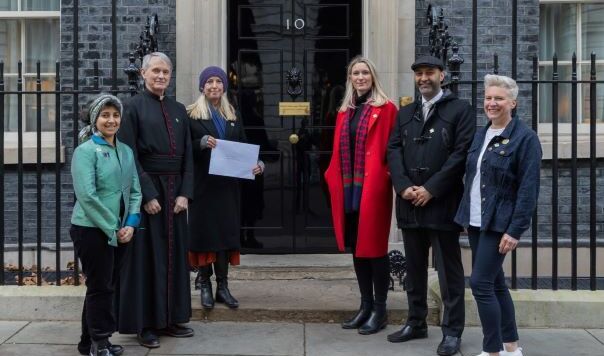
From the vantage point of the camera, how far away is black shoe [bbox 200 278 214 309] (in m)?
5.75

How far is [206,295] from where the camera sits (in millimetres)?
5766

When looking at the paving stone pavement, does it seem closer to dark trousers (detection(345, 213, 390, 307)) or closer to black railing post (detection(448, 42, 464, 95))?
dark trousers (detection(345, 213, 390, 307))

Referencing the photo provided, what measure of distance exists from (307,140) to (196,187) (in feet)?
6.74

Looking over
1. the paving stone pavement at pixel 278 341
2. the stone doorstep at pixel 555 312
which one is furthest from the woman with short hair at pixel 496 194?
the stone doorstep at pixel 555 312

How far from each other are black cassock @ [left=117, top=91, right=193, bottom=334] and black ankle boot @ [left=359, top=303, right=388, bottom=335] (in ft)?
4.04

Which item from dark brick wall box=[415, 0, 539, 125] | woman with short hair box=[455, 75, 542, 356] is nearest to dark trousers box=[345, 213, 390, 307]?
woman with short hair box=[455, 75, 542, 356]

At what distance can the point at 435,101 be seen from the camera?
5.05 m

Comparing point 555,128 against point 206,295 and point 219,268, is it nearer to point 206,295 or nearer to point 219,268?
point 219,268

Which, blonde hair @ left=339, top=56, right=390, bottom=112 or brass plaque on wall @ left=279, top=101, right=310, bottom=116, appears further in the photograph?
brass plaque on wall @ left=279, top=101, right=310, bottom=116

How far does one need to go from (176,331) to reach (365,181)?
166cm

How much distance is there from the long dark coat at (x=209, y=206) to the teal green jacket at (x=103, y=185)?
875 millimetres

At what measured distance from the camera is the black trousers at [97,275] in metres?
4.60

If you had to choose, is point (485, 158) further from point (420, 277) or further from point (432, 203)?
point (420, 277)

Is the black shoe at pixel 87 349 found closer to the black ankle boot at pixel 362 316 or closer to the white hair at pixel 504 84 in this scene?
the black ankle boot at pixel 362 316
